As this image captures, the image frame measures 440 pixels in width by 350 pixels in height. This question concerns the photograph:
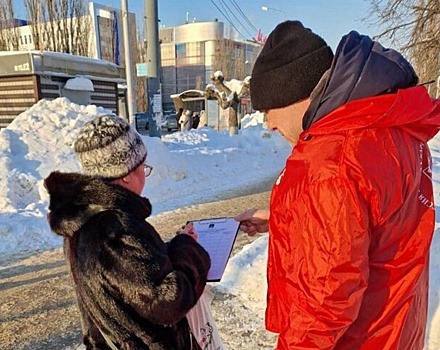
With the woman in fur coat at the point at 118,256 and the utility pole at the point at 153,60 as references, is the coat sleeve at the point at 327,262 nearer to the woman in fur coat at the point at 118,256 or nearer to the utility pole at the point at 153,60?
the woman in fur coat at the point at 118,256

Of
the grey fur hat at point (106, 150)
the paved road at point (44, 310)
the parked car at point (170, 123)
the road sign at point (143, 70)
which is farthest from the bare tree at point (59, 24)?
the grey fur hat at point (106, 150)

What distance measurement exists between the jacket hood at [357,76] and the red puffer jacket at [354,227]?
3cm

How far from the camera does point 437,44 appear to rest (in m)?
12.4

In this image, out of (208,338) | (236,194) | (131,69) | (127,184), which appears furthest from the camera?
(131,69)

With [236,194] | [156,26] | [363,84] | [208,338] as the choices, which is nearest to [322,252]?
[363,84]

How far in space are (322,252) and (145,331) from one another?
78 centimetres

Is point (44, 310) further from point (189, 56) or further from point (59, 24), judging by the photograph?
point (189, 56)

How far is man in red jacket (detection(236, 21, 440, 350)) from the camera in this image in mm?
1068

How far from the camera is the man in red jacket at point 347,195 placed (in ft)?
3.51

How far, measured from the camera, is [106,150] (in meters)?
1.60

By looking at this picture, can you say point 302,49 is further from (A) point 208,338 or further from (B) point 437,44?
(B) point 437,44

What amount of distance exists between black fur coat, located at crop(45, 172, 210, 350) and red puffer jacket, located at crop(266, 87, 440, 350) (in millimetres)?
414

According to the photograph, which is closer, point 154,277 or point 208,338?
point 154,277

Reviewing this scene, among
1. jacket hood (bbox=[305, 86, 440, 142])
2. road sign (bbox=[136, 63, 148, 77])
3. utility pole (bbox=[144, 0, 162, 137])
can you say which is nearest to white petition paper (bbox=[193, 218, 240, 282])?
jacket hood (bbox=[305, 86, 440, 142])
